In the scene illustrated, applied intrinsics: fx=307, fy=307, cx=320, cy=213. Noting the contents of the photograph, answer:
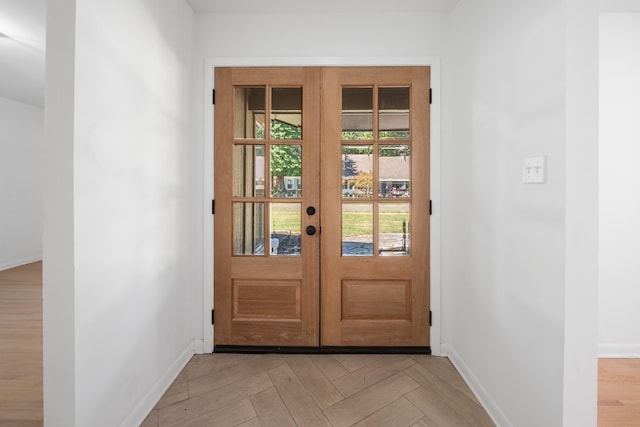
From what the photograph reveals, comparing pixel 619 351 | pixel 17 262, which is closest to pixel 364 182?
pixel 619 351

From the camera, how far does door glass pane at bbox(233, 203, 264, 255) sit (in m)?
2.48

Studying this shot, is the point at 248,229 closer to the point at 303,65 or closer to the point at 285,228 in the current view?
the point at 285,228

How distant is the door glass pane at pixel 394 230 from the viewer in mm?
2463

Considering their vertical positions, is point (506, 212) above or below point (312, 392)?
above

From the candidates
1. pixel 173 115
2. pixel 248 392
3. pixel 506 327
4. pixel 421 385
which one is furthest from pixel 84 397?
pixel 506 327

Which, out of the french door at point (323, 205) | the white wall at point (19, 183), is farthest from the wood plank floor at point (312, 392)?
the white wall at point (19, 183)

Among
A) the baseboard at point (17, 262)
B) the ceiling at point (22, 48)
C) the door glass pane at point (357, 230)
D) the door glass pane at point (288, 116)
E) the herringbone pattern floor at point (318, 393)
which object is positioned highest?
the ceiling at point (22, 48)

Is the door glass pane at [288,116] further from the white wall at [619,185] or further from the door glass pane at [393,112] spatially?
the white wall at [619,185]

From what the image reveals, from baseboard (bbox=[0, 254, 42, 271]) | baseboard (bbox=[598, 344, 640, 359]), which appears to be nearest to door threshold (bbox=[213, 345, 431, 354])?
baseboard (bbox=[598, 344, 640, 359])

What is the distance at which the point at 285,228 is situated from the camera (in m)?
2.47

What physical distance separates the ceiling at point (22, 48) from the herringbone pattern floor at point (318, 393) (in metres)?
3.21

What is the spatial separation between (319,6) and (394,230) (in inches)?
71.3

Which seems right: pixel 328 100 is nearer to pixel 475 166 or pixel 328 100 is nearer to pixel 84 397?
pixel 475 166

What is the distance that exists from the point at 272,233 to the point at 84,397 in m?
1.47
